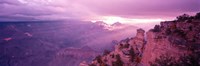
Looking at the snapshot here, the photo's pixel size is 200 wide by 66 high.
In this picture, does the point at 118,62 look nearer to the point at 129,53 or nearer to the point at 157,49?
the point at 129,53

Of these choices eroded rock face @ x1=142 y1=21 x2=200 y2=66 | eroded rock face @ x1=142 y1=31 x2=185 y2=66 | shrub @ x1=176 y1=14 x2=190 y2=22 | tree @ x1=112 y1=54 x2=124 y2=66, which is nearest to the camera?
eroded rock face @ x1=142 y1=21 x2=200 y2=66

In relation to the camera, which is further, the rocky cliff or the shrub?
the shrub

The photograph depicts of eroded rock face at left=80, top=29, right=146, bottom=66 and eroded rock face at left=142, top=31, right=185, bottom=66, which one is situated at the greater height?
eroded rock face at left=142, top=31, right=185, bottom=66

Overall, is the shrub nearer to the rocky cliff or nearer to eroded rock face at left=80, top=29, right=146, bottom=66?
the rocky cliff

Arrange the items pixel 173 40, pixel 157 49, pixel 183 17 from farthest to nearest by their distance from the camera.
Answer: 1. pixel 183 17
2. pixel 157 49
3. pixel 173 40

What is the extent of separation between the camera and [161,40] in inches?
3531

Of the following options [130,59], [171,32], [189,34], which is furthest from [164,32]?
[130,59]


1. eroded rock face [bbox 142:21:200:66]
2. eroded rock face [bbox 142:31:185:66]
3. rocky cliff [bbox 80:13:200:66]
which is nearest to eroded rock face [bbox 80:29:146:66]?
rocky cliff [bbox 80:13:200:66]

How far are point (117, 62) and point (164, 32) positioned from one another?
24.0 metres

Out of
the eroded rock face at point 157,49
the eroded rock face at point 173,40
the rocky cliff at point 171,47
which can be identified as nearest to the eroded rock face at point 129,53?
the rocky cliff at point 171,47

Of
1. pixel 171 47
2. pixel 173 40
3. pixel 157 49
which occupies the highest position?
pixel 173 40

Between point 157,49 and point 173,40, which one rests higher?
point 173,40

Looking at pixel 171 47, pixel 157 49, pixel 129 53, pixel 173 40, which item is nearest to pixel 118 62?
pixel 129 53

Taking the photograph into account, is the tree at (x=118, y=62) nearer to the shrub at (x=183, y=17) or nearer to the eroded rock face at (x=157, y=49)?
the eroded rock face at (x=157, y=49)
